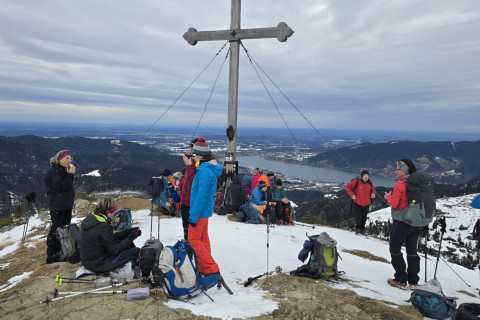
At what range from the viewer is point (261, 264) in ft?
20.4

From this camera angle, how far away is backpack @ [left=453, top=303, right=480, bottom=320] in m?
3.53

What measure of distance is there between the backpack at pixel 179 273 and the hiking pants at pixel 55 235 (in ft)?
10.4

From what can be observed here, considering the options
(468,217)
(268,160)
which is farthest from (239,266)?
(268,160)

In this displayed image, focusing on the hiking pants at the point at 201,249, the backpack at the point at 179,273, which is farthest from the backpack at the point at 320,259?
the backpack at the point at 179,273

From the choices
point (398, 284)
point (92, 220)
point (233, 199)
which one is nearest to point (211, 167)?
point (92, 220)

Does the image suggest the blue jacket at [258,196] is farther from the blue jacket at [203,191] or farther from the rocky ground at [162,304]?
the blue jacket at [203,191]

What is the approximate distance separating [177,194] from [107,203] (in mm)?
5511

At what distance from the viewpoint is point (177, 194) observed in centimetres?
1025

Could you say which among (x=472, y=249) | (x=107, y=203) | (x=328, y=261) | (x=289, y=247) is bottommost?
(x=472, y=249)

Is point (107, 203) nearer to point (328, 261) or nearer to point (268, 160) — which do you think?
point (328, 261)

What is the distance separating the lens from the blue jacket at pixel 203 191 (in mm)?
4680

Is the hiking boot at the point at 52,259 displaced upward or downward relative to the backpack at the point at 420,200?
downward

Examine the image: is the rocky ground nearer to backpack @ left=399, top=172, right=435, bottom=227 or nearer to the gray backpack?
the gray backpack

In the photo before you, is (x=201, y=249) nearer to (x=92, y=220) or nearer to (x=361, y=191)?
(x=92, y=220)
